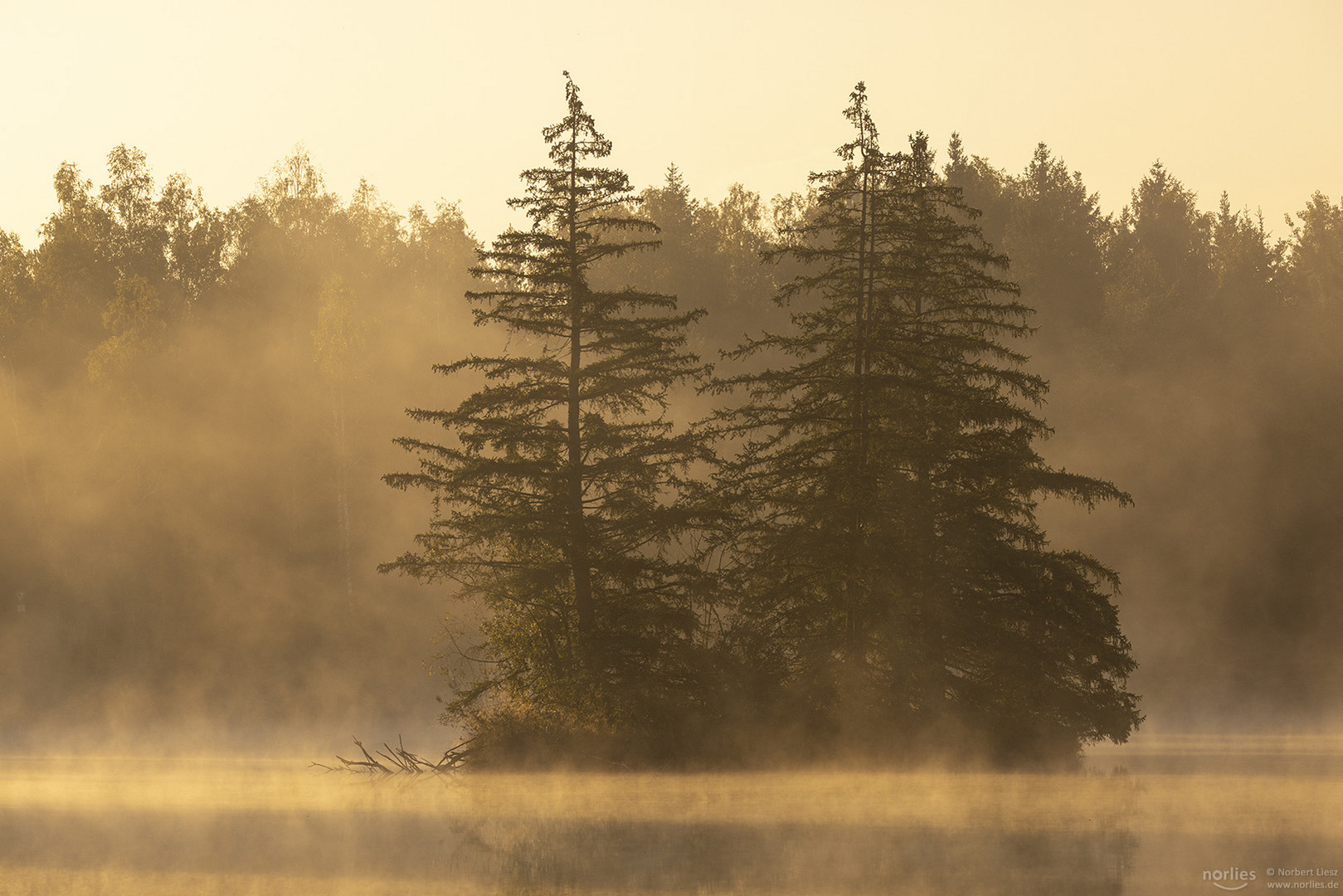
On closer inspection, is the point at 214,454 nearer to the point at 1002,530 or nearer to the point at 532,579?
the point at 532,579

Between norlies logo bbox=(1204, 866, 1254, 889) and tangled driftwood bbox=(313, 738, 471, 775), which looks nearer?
norlies logo bbox=(1204, 866, 1254, 889)

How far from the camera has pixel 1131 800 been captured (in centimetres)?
2770

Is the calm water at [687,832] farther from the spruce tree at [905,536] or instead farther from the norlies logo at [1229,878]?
the spruce tree at [905,536]

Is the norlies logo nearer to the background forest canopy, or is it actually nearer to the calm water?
the calm water

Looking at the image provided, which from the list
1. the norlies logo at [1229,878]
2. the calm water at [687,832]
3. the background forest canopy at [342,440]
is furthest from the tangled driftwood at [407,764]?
the norlies logo at [1229,878]

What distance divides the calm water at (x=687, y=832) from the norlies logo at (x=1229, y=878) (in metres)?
0.13

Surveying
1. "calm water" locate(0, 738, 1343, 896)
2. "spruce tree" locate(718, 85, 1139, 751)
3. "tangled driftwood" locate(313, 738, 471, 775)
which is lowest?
"calm water" locate(0, 738, 1343, 896)

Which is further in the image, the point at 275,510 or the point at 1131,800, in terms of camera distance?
the point at 275,510

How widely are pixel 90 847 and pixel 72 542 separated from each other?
1677 inches

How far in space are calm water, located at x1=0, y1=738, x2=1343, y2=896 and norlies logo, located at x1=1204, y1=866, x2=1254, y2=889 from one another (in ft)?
0.43

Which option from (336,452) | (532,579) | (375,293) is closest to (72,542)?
(336,452)

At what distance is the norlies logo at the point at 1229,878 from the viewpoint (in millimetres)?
18391

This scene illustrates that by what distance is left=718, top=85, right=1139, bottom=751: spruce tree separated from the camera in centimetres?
3112

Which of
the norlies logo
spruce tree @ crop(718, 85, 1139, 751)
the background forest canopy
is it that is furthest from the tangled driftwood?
the norlies logo
